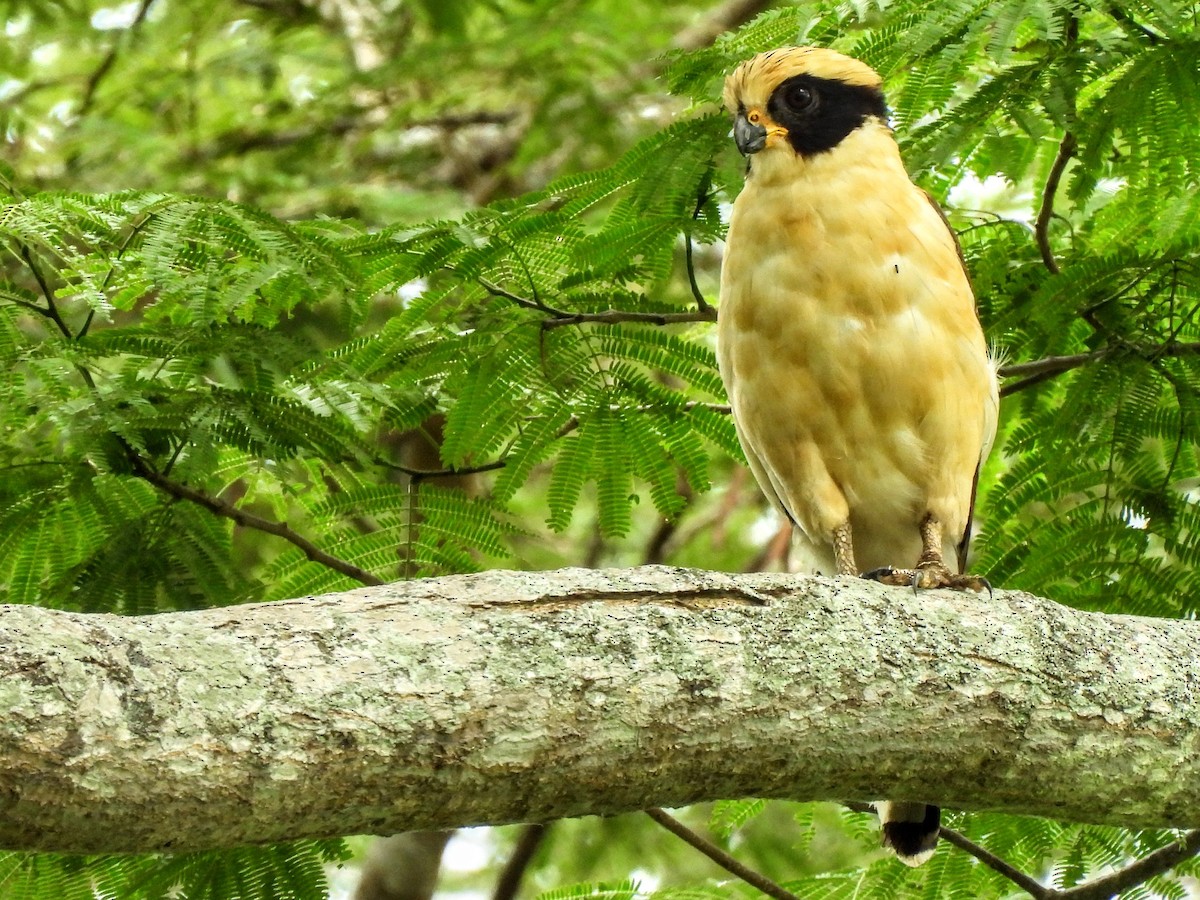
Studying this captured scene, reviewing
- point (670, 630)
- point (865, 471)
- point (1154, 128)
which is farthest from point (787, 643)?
point (1154, 128)

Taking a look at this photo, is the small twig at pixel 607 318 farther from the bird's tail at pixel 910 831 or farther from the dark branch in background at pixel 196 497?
the bird's tail at pixel 910 831

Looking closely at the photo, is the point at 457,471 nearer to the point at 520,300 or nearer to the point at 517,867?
the point at 520,300

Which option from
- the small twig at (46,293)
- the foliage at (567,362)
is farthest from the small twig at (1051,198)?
the small twig at (46,293)

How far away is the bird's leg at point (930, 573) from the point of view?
3.93 metres

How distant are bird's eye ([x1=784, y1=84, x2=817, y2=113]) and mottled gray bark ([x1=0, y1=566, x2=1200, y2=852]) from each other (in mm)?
1757

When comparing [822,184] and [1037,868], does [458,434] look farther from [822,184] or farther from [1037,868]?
[1037,868]

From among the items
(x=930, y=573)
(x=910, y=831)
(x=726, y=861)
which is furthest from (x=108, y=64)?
(x=910, y=831)

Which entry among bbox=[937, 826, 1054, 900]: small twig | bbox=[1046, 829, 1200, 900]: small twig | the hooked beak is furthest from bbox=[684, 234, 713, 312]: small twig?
bbox=[1046, 829, 1200, 900]: small twig

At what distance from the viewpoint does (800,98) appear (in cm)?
441

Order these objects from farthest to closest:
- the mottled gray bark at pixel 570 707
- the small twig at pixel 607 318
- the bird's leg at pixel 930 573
A: the small twig at pixel 607 318 → the bird's leg at pixel 930 573 → the mottled gray bark at pixel 570 707

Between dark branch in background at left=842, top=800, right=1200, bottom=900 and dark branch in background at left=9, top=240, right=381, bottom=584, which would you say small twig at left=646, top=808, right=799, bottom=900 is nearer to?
dark branch in background at left=842, top=800, right=1200, bottom=900

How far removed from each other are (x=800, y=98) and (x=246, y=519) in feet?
6.76

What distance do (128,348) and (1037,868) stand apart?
330cm

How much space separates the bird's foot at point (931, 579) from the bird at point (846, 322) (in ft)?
0.04
